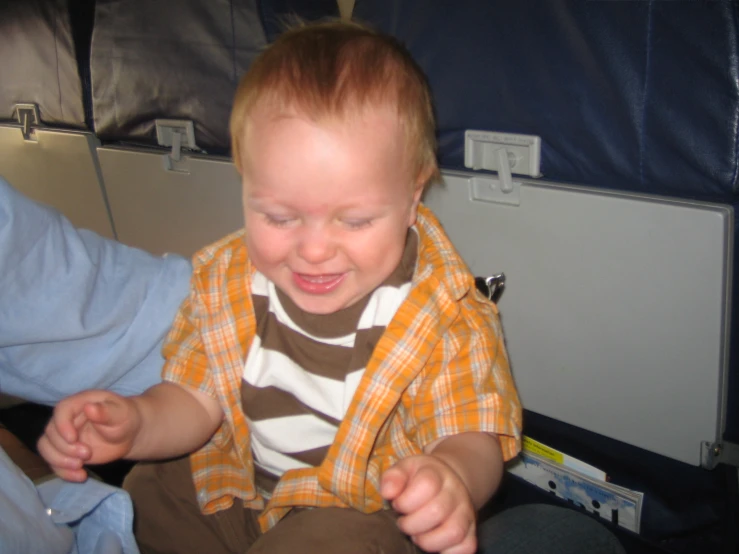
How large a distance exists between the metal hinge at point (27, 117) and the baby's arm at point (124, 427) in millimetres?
1162

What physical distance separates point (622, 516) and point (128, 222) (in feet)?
4.36

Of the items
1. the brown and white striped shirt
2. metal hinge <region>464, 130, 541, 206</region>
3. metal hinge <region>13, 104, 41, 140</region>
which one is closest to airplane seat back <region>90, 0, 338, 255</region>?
metal hinge <region>13, 104, 41, 140</region>

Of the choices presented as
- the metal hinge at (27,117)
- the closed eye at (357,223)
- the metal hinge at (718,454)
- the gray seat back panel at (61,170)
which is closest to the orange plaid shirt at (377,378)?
the closed eye at (357,223)

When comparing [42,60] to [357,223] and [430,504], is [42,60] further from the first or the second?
[430,504]

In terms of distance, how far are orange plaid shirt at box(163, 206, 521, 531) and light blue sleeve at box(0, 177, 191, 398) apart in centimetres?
6

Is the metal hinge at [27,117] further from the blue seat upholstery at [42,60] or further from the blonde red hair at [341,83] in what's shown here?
the blonde red hair at [341,83]

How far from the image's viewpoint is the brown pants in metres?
0.69

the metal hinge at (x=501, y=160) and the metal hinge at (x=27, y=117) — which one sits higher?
the metal hinge at (x=27, y=117)

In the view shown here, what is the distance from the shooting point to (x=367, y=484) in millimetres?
771

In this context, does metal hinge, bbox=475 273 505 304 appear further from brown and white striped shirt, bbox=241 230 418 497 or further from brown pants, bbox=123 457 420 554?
brown pants, bbox=123 457 420 554

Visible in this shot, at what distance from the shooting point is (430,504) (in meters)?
0.54

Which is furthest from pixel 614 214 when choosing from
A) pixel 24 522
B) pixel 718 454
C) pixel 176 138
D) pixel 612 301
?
pixel 176 138

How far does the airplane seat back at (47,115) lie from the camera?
1.50 meters

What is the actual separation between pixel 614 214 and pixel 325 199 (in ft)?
1.38
